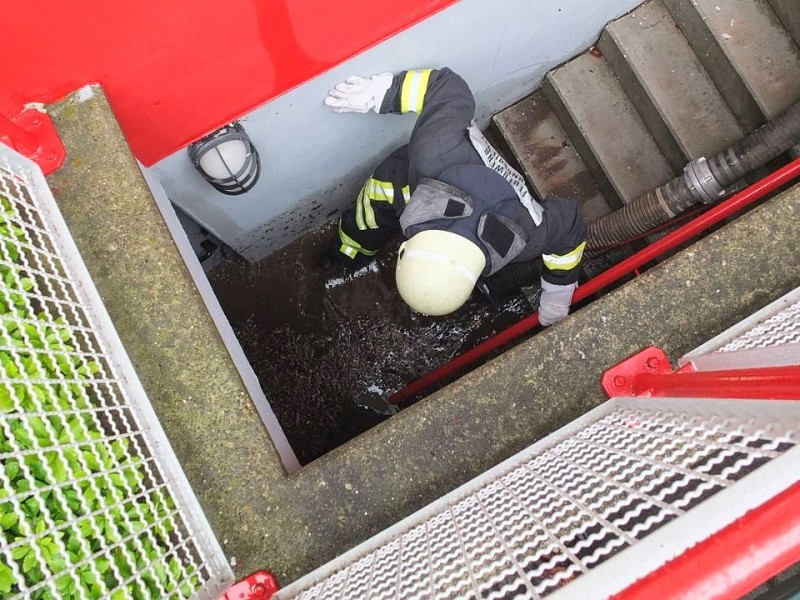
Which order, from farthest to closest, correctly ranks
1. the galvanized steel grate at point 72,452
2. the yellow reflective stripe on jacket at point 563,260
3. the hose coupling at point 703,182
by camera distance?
the hose coupling at point 703,182 → the yellow reflective stripe on jacket at point 563,260 → the galvanized steel grate at point 72,452

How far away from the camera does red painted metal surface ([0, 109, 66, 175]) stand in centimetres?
202

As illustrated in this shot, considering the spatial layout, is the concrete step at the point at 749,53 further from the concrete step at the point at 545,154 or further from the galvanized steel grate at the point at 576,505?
the galvanized steel grate at the point at 576,505

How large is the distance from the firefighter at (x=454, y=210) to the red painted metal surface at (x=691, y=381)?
641 mm

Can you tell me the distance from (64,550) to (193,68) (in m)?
1.54

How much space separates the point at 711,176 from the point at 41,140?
2662 millimetres

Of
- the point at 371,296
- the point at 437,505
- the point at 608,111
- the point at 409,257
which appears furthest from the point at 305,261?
the point at 437,505

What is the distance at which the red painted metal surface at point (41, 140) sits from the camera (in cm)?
202

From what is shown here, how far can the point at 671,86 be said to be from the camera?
301 centimetres

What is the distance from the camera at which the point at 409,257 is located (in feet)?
7.56

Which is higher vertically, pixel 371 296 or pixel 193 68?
pixel 193 68

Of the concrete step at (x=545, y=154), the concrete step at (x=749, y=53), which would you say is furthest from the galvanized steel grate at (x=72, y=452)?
the concrete step at (x=749, y=53)

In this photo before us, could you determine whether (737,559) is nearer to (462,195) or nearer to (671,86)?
(462,195)

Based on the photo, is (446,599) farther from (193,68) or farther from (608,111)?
(608,111)

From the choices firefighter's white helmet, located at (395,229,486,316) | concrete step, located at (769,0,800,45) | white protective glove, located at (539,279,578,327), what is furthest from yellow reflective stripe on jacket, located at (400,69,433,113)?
concrete step, located at (769,0,800,45)
